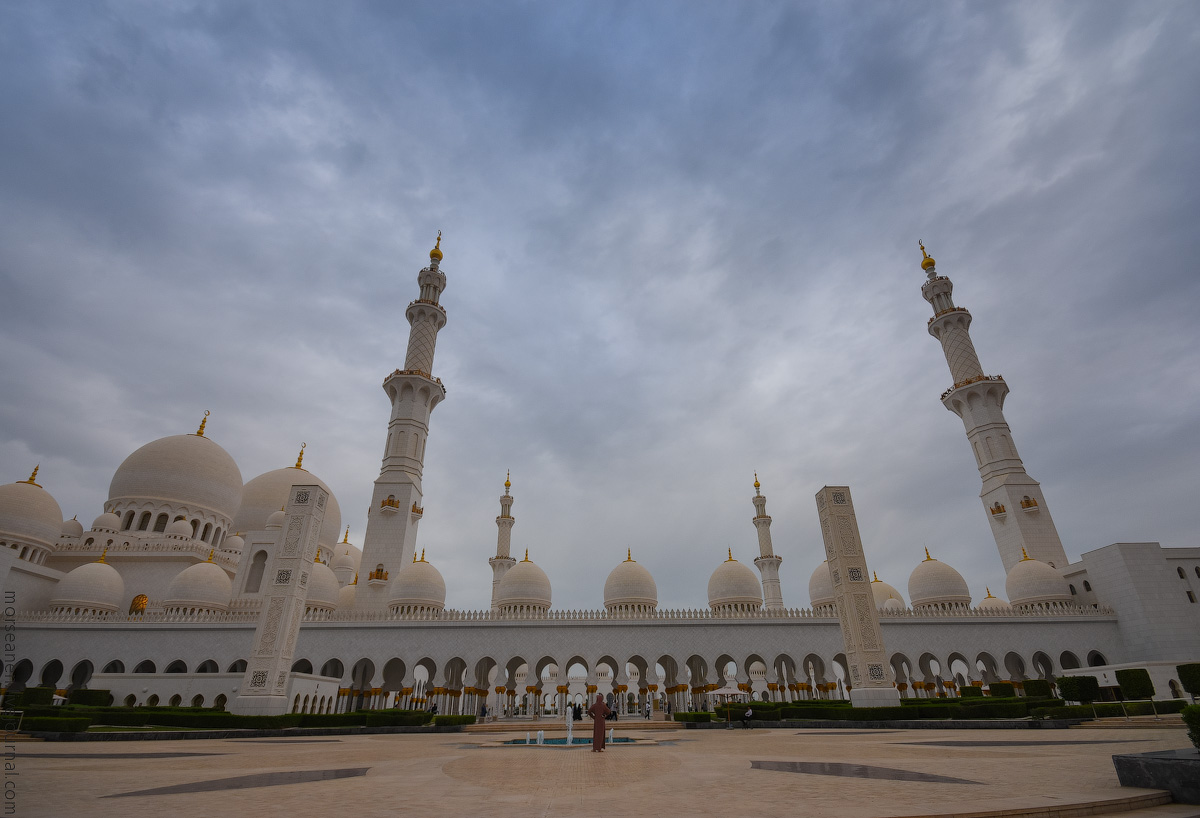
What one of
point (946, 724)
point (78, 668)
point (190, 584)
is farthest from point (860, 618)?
point (78, 668)

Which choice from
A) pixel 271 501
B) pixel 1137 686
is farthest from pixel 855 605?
pixel 271 501

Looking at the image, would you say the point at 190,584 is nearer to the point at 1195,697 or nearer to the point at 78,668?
the point at 78,668

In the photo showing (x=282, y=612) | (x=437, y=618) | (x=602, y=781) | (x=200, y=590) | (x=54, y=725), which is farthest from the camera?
(x=200, y=590)

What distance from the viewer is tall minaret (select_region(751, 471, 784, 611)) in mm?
40688

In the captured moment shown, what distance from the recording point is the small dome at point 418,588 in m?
29.3

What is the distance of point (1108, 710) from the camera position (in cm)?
1595

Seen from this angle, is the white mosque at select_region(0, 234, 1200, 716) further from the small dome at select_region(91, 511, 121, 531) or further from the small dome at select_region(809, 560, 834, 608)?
the small dome at select_region(809, 560, 834, 608)

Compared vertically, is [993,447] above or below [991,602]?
above

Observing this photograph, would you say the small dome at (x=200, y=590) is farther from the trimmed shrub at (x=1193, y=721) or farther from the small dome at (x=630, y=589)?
the trimmed shrub at (x=1193, y=721)

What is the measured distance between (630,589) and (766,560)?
14050mm

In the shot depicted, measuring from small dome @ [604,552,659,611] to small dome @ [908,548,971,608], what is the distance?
1496 centimetres

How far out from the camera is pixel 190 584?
29.3 m

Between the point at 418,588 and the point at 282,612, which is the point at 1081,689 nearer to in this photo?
the point at 418,588

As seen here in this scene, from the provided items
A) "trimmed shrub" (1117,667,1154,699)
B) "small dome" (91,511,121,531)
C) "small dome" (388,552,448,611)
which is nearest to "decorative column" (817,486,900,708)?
"trimmed shrub" (1117,667,1154,699)
